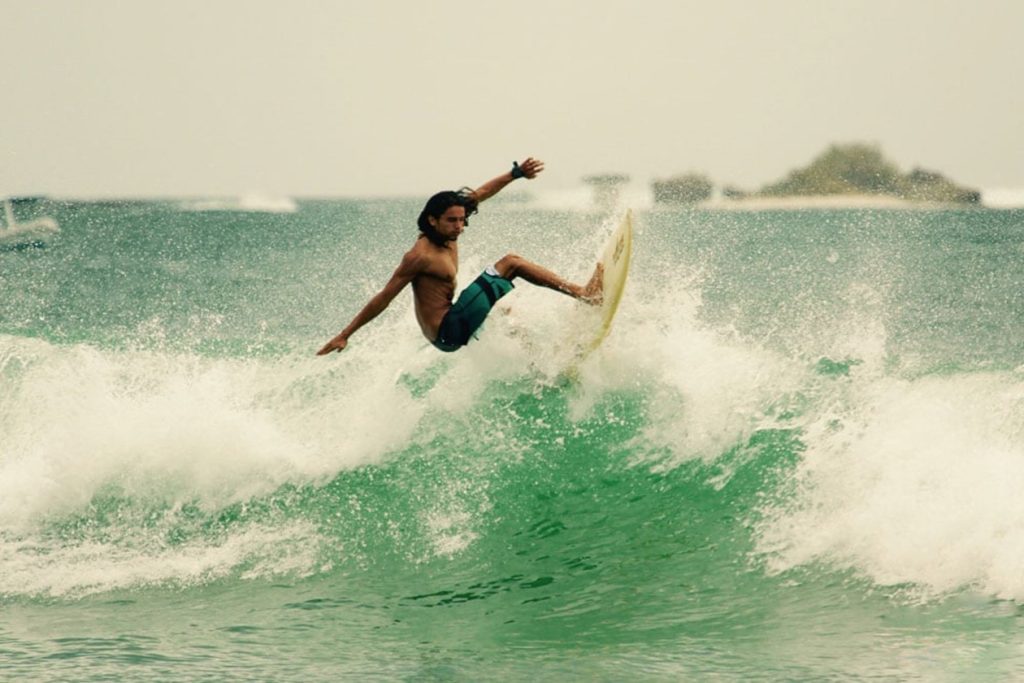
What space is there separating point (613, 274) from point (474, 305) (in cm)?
108

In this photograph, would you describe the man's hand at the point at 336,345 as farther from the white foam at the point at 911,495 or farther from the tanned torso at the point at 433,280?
the white foam at the point at 911,495

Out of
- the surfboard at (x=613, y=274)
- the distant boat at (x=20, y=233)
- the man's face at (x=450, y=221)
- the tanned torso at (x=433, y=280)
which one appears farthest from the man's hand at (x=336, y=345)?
the distant boat at (x=20, y=233)

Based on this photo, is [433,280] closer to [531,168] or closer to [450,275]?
[450,275]

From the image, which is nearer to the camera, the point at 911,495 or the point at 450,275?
the point at 911,495

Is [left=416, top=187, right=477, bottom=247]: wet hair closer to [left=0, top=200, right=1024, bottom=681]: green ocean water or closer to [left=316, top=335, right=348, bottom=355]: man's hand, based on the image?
[left=316, top=335, right=348, bottom=355]: man's hand

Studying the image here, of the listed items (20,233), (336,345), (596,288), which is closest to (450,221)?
(336,345)

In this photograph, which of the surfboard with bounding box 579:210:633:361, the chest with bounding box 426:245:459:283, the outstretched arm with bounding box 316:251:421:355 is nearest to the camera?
the outstretched arm with bounding box 316:251:421:355

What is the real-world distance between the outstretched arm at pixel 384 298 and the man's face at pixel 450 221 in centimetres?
22

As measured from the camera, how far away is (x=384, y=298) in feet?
24.5

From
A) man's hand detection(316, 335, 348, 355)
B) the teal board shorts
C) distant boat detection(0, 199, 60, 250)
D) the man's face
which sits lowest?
man's hand detection(316, 335, 348, 355)

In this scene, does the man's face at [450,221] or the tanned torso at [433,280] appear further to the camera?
the tanned torso at [433,280]

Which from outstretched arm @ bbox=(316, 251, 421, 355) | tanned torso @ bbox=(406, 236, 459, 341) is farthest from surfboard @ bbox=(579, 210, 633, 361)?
outstretched arm @ bbox=(316, 251, 421, 355)

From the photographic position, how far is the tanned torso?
25.1 ft

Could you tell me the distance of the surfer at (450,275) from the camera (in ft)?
24.8
